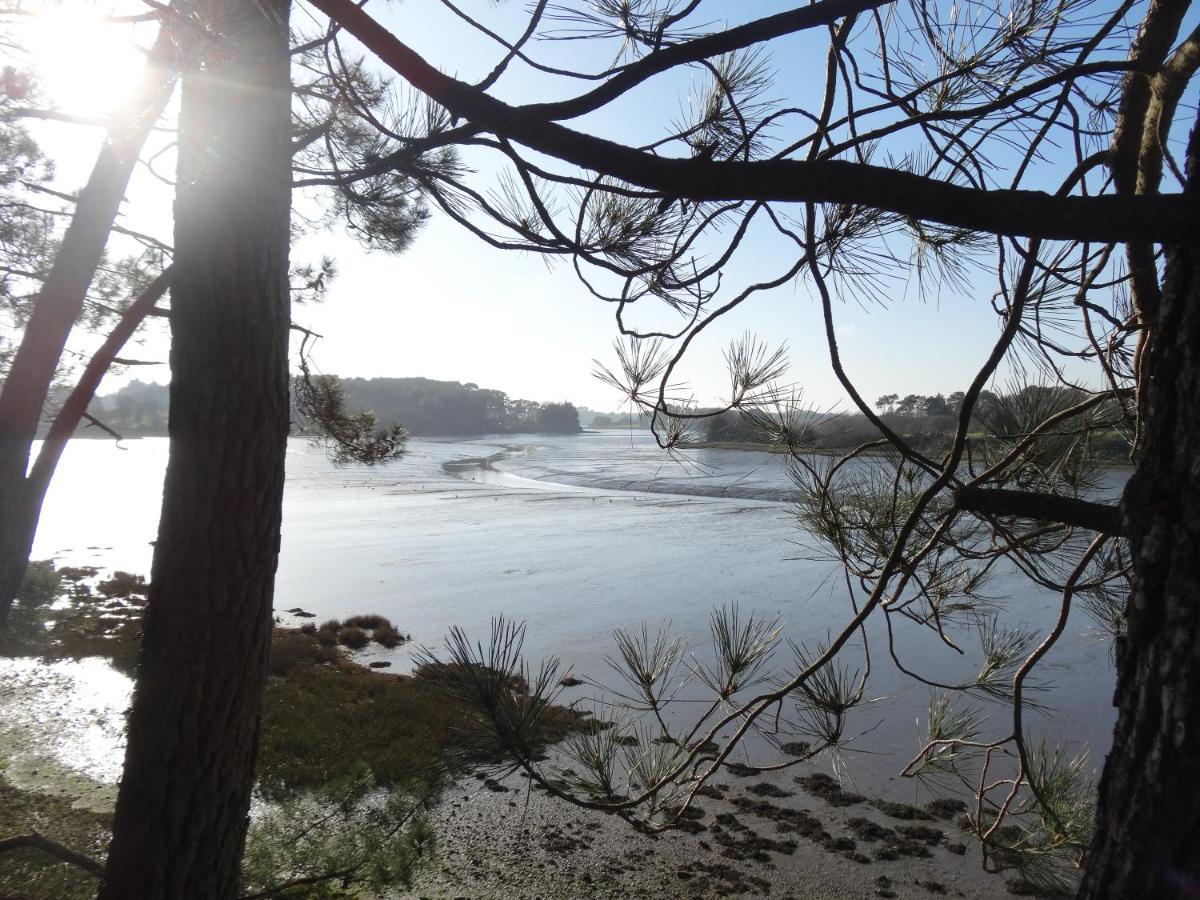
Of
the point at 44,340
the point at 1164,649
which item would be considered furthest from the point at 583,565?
the point at 1164,649

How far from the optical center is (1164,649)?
2.48ft

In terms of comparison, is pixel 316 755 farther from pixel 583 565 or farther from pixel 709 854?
→ pixel 583 565

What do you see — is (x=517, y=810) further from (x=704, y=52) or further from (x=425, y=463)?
(x=425, y=463)

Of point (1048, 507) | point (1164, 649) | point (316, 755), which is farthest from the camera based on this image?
point (316, 755)

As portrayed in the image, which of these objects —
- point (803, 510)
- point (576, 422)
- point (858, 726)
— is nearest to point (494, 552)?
point (858, 726)

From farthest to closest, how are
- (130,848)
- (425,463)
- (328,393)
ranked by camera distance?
(425,463)
(328,393)
(130,848)

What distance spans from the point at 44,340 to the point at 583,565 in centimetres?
912

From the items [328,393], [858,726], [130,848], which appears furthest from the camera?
[858,726]

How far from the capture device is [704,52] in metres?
0.92

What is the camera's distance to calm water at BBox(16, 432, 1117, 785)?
6.87 m

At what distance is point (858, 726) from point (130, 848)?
5607 mm

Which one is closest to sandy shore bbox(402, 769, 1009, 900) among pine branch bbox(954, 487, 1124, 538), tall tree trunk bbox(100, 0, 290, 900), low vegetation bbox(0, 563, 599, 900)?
low vegetation bbox(0, 563, 599, 900)

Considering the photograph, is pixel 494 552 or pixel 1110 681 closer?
pixel 1110 681

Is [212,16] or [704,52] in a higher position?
[212,16]
